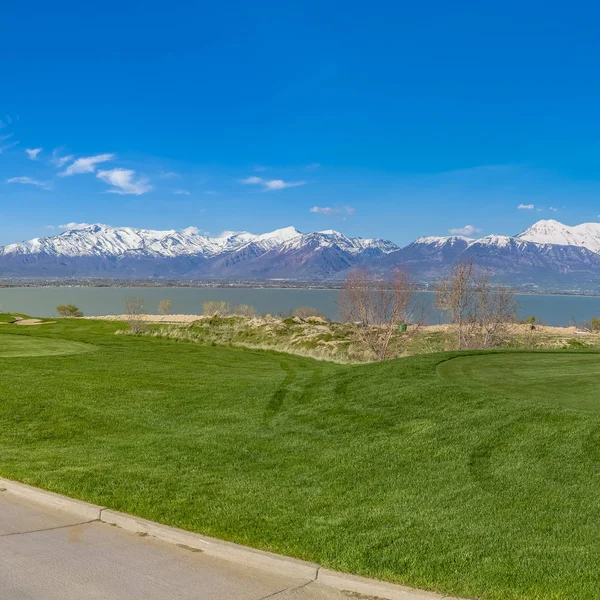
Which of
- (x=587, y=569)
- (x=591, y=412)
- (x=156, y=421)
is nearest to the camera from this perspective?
(x=587, y=569)

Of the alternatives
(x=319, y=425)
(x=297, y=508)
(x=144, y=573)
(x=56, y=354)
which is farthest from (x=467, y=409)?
(x=56, y=354)

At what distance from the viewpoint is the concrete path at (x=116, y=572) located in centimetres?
489

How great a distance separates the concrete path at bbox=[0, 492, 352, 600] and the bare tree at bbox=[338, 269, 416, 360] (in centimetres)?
2856

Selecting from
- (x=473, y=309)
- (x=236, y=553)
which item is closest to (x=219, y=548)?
(x=236, y=553)

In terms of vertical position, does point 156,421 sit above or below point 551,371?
below

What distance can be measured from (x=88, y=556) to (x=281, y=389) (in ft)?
31.1

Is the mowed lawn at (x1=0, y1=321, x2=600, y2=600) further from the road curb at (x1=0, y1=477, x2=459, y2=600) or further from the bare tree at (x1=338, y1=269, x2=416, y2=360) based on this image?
the bare tree at (x1=338, y1=269, x2=416, y2=360)

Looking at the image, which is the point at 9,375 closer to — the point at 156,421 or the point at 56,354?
the point at 56,354

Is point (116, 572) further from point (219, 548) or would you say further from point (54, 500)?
point (54, 500)

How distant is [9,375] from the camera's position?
16.0 meters

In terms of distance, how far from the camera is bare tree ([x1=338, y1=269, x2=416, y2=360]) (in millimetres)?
34875

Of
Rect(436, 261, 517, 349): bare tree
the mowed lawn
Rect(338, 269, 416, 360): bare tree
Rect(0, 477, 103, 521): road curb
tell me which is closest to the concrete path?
Rect(0, 477, 103, 521): road curb

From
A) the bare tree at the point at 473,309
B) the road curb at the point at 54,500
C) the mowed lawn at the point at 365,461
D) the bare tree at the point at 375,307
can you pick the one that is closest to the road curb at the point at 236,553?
the road curb at the point at 54,500

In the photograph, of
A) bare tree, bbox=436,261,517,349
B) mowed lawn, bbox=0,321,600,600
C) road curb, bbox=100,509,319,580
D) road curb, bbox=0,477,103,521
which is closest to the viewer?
road curb, bbox=100,509,319,580
